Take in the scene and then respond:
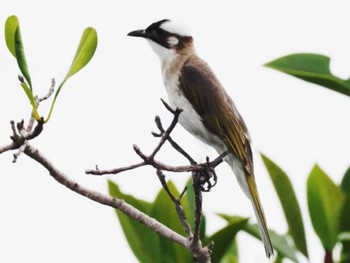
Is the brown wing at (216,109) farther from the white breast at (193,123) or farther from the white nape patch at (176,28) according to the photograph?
the white nape patch at (176,28)

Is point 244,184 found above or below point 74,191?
below

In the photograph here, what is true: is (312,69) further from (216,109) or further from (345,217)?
(216,109)

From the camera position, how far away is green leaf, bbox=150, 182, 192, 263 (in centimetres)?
226

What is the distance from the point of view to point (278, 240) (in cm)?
242

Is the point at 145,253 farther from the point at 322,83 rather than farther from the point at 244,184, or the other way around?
the point at 244,184

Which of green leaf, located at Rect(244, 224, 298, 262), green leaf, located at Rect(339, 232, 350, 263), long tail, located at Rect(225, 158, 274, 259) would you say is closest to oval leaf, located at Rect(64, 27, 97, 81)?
green leaf, located at Rect(244, 224, 298, 262)

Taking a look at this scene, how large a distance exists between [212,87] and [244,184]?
21.0 inches

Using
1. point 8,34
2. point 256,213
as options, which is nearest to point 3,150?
point 8,34

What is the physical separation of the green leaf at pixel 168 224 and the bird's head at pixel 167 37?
1595mm

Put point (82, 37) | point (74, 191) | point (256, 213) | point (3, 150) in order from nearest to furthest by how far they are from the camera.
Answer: point (3, 150) < point (74, 191) < point (82, 37) < point (256, 213)

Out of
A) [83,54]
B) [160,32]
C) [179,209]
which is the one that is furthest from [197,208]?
[160,32]

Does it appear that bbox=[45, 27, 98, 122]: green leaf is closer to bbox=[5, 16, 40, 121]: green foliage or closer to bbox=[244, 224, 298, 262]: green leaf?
bbox=[5, 16, 40, 121]: green foliage

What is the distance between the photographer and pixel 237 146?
11.1 ft

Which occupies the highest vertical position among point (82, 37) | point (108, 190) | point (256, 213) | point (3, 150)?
point (82, 37)
